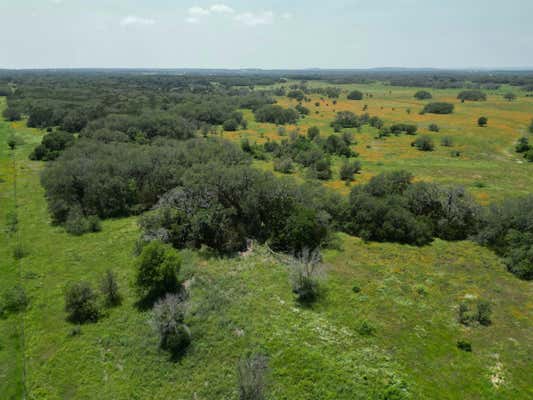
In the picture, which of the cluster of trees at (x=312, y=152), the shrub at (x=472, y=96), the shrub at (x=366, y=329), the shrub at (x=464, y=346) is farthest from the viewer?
the shrub at (x=472, y=96)

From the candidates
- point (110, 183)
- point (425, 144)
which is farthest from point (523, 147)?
point (110, 183)

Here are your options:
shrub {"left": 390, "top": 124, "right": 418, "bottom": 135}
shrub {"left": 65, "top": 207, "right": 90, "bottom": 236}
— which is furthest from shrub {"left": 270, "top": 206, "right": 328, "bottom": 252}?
shrub {"left": 390, "top": 124, "right": 418, "bottom": 135}

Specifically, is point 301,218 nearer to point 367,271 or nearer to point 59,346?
point 367,271

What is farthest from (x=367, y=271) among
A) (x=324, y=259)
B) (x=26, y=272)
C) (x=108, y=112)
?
(x=108, y=112)

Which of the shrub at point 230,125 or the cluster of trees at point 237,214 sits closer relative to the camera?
the cluster of trees at point 237,214

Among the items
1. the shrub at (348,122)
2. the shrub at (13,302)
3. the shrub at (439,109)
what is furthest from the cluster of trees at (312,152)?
the shrub at (439,109)

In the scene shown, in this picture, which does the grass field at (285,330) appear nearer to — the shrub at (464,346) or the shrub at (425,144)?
the shrub at (464,346)
